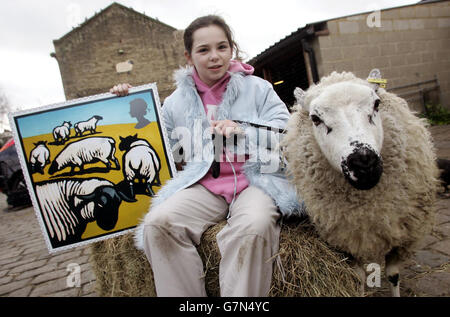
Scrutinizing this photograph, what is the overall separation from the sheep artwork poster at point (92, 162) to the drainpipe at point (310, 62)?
6316 millimetres

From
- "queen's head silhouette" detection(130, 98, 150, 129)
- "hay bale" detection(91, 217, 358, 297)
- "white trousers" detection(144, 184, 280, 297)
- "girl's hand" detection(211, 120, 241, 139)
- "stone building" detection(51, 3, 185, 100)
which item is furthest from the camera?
"stone building" detection(51, 3, 185, 100)

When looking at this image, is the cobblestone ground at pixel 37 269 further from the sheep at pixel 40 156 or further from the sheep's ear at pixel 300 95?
the sheep's ear at pixel 300 95

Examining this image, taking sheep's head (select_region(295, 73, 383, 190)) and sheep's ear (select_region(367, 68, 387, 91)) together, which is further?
sheep's ear (select_region(367, 68, 387, 91))

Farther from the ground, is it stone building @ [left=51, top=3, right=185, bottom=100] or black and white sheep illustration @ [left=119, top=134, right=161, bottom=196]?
stone building @ [left=51, top=3, right=185, bottom=100]

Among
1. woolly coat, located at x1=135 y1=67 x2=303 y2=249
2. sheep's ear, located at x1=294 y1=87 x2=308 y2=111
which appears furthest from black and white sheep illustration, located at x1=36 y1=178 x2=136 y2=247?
sheep's ear, located at x1=294 y1=87 x2=308 y2=111

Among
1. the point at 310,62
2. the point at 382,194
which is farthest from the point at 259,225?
the point at 310,62

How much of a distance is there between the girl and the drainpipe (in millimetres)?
5674

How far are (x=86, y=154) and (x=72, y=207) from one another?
1.24 feet

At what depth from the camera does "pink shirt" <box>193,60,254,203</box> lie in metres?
1.96

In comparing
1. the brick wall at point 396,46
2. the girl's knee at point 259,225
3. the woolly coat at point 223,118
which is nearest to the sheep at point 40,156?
the woolly coat at point 223,118

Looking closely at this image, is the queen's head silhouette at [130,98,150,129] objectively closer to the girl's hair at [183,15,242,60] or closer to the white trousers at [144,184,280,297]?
the girl's hair at [183,15,242,60]

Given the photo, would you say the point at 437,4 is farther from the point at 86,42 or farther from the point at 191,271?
the point at 86,42

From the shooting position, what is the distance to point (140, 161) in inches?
83.9

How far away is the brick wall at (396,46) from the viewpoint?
25.1 ft
